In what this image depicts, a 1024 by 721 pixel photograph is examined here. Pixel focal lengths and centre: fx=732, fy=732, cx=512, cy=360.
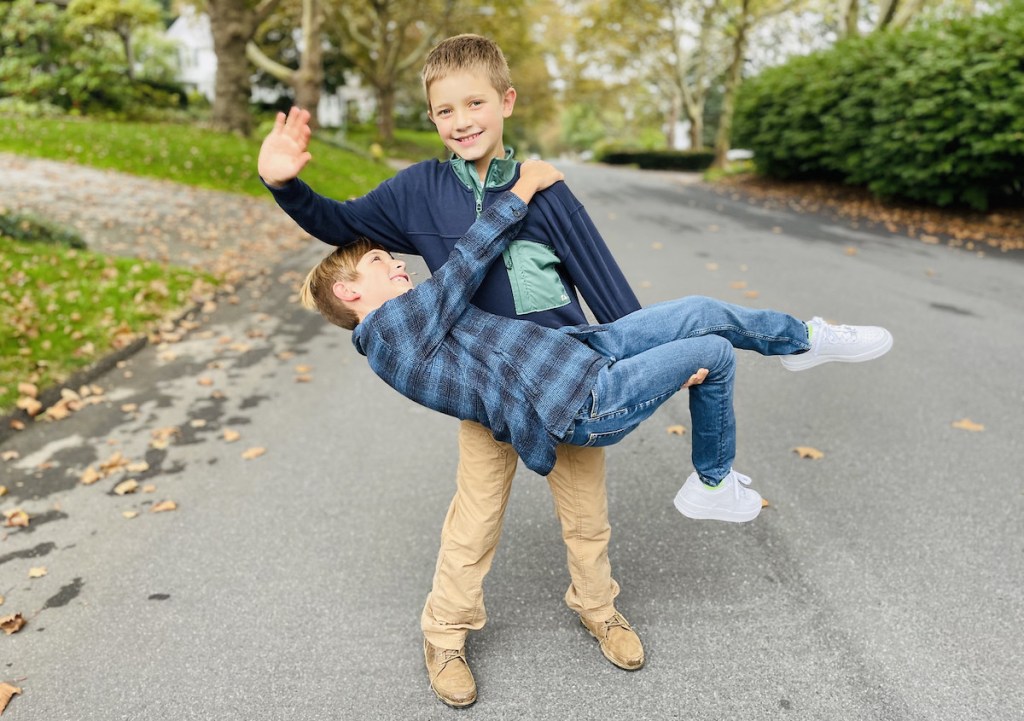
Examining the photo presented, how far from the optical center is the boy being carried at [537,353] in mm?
2012

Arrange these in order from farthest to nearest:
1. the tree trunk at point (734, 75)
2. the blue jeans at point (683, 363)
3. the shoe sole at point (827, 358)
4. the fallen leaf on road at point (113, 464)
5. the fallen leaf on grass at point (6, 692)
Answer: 1. the tree trunk at point (734, 75)
2. the fallen leaf on road at point (113, 464)
3. the fallen leaf on grass at point (6, 692)
4. the shoe sole at point (827, 358)
5. the blue jeans at point (683, 363)

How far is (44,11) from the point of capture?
23016mm

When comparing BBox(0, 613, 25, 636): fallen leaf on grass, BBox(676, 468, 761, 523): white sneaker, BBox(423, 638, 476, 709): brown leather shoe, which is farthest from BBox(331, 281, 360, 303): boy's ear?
BBox(0, 613, 25, 636): fallen leaf on grass

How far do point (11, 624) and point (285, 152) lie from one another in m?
2.37

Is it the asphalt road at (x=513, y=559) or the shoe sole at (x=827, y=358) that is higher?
the shoe sole at (x=827, y=358)

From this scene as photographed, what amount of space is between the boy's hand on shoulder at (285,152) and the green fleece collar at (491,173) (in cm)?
45

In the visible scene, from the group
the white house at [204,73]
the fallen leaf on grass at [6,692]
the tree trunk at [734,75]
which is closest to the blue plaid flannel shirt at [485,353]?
the fallen leaf on grass at [6,692]

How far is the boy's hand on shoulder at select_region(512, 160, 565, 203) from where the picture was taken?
6.84 feet

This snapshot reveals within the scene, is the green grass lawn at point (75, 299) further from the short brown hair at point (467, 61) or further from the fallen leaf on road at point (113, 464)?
the short brown hair at point (467, 61)

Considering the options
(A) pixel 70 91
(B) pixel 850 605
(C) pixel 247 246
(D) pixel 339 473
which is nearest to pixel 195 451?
(D) pixel 339 473

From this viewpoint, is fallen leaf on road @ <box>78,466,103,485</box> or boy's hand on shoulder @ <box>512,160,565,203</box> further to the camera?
fallen leaf on road @ <box>78,466,103,485</box>

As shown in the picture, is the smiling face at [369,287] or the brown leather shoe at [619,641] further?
the brown leather shoe at [619,641]

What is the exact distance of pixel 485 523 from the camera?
2.47 m

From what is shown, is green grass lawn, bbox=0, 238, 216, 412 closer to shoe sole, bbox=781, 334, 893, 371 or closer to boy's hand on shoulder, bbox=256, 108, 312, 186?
boy's hand on shoulder, bbox=256, 108, 312, 186
